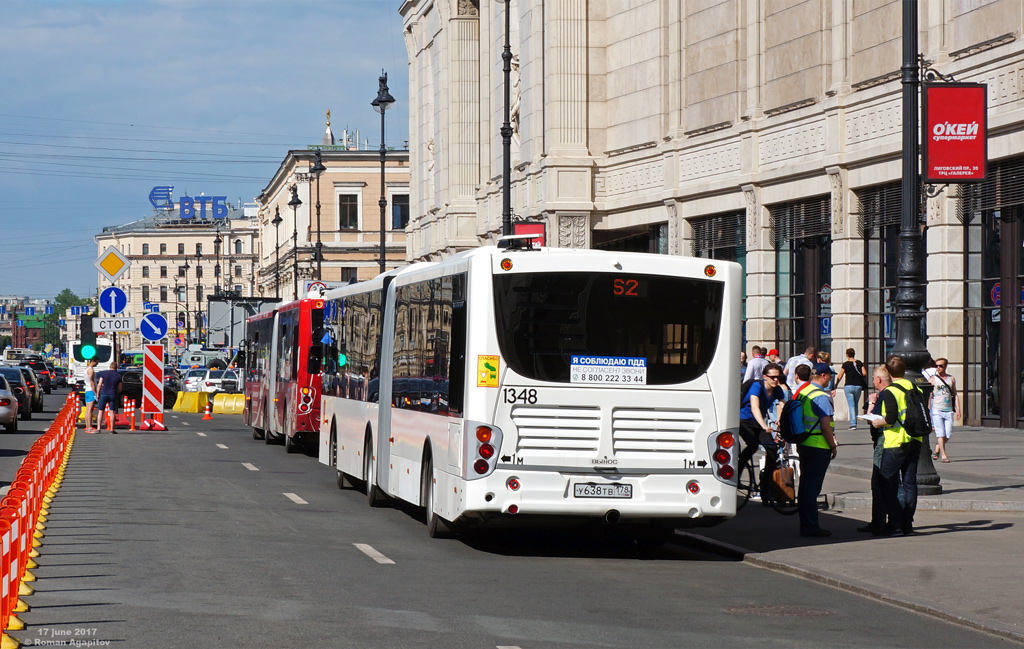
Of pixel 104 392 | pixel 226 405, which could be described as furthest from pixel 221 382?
pixel 104 392

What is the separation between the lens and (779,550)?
47.0 feet

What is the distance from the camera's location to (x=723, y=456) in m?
13.8

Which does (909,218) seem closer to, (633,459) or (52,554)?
(633,459)

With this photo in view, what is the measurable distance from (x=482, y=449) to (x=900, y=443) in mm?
4433

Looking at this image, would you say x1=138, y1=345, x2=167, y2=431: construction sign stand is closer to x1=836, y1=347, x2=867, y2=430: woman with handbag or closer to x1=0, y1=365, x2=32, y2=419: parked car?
x1=0, y1=365, x2=32, y2=419: parked car

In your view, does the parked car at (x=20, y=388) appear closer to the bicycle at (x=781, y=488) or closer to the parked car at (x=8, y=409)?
the parked car at (x=8, y=409)

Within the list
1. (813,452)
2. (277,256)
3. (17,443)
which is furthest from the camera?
(277,256)

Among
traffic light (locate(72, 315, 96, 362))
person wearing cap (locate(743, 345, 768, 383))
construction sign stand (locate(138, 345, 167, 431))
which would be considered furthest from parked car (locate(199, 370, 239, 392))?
person wearing cap (locate(743, 345, 768, 383))

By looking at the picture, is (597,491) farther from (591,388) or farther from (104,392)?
(104,392)

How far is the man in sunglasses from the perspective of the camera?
706 inches

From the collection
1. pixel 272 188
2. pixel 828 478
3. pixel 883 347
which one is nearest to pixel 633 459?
pixel 828 478

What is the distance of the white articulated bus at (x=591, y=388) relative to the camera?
13398 mm

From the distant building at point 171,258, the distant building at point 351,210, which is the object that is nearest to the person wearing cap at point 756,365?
the distant building at point 351,210

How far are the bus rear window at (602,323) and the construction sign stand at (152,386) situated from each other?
25477 mm
